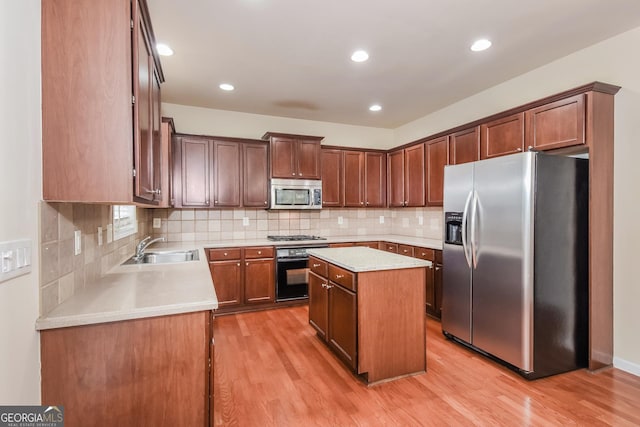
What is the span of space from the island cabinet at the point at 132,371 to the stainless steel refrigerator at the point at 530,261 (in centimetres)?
228

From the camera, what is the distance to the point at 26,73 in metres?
1.16

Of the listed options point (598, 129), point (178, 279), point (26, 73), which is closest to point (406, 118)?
point (598, 129)

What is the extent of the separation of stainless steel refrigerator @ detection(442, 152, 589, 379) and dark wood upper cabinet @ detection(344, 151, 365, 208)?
2263 millimetres

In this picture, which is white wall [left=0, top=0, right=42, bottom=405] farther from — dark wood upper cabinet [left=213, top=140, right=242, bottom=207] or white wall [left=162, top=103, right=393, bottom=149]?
white wall [left=162, top=103, right=393, bottom=149]

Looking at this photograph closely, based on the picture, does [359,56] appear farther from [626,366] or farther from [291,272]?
[626,366]

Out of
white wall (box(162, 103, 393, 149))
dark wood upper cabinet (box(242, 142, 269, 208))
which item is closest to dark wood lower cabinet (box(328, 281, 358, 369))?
dark wood upper cabinet (box(242, 142, 269, 208))

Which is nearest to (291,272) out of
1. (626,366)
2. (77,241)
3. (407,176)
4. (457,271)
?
(457,271)

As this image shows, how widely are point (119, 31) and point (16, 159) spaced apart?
2.21 feet

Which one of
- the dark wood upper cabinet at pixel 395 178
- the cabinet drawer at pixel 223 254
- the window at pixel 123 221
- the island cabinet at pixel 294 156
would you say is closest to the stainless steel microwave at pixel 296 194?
the island cabinet at pixel 294 156

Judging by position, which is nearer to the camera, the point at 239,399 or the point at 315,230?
the point at 239,399

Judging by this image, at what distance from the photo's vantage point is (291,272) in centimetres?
410

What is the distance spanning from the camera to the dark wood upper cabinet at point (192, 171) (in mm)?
3951

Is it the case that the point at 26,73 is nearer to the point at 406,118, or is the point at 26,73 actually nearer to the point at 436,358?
the point at 436,358

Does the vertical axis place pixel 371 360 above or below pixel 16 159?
below
